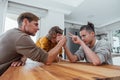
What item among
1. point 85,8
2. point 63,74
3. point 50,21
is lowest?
point 63,74

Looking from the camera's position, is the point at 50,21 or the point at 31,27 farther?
the point at 50,21

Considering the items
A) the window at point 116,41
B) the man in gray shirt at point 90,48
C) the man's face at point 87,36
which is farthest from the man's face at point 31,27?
the window at point 116,41

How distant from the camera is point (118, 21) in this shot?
4.66 metres

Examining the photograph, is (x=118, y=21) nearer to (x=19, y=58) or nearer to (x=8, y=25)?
(x=8, y=25)

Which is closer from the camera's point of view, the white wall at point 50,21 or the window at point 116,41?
the white wall at point 50,21

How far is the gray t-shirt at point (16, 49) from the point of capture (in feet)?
3.46

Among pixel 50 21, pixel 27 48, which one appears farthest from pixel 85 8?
pixel 27 48

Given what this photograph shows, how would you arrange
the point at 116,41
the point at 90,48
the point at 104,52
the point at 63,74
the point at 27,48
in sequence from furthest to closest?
the point at 116,41, the point at 90,48, the point at 104,52, the point at 27,48, the point at 63,74

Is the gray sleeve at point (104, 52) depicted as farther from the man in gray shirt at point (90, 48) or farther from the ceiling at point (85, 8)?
the ceiling at point (85, 8)

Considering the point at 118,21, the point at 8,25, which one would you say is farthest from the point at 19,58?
the point at 118,21

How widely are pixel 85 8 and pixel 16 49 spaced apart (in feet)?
9.63

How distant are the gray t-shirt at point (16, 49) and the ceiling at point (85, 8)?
7.23 feet

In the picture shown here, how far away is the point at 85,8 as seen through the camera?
3.64 meters

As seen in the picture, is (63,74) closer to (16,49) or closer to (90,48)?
(16,49)
